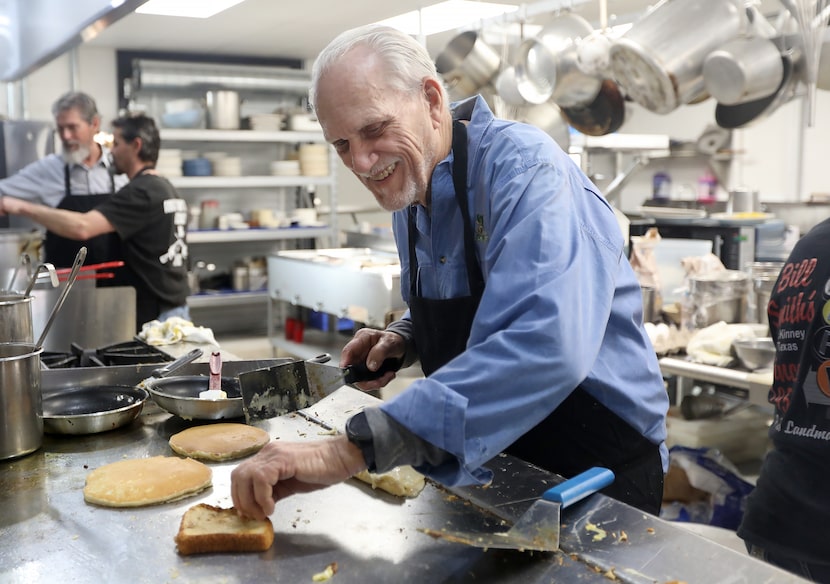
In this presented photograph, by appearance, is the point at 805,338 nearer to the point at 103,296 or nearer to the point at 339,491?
the point at 339,491

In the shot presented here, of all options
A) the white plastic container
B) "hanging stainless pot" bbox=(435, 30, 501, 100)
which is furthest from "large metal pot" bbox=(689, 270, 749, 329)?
"hanging stainless pot" bbox=(435, 30, 501, 100)

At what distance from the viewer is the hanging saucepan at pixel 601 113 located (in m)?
4.37

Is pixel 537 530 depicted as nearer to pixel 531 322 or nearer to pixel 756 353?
pixel 531 322

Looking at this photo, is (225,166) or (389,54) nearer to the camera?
(389,54)

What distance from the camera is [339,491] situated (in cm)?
144

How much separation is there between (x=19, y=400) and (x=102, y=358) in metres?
0.81

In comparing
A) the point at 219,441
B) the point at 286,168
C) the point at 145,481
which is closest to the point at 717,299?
the point at 219,441

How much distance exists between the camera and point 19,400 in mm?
1616

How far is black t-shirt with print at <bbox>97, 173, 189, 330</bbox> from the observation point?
386cm

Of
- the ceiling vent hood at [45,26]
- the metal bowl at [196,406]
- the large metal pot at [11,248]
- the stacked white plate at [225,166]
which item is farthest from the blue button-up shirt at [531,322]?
the stacked white plate at [225,166]

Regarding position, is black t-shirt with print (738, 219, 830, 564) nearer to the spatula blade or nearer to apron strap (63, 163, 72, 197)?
the spatula blade

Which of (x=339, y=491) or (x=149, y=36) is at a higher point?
(x=149, y=36)

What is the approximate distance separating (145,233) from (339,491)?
9.25 ft

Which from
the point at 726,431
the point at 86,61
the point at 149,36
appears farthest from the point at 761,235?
the point at 86,61
